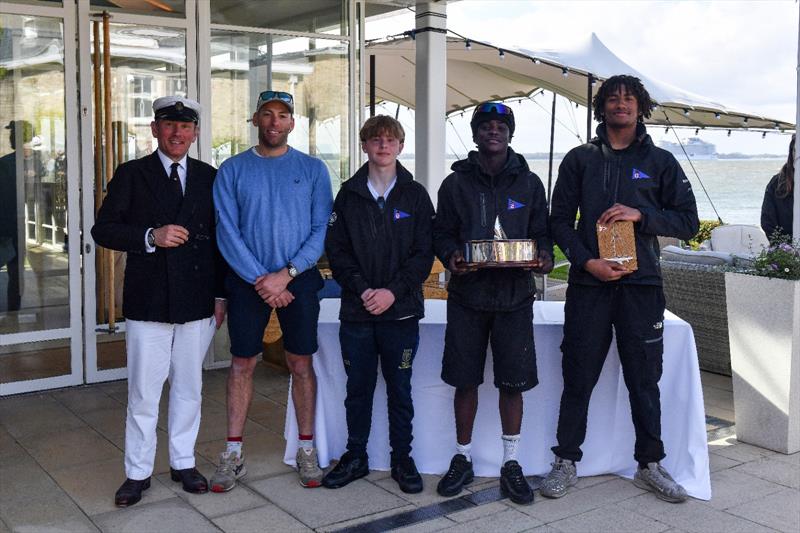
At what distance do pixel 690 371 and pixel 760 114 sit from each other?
9648 millimetres

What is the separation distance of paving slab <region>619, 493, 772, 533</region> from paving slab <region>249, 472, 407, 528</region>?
3.33 ft

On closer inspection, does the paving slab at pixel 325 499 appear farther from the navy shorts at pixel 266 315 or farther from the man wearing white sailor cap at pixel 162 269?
the navy shorts at pixel 266 315

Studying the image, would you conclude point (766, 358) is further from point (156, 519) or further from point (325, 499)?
point (156, 519)

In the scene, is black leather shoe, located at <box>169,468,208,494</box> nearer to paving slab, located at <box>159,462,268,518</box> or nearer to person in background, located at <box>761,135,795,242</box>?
paving slab, located at <box>159,462,268,518</box>

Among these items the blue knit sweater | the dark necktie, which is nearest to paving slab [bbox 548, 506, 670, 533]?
the blue knit sweater

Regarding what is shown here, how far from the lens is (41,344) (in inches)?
216

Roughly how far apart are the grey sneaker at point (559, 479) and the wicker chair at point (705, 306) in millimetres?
2741

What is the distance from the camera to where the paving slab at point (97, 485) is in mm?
3629

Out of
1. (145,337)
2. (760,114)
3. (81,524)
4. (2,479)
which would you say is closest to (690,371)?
(145,337)

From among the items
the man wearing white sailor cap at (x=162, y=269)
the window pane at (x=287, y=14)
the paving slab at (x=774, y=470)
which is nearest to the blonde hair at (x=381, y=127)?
the man wearing white sailor cap at (x=162, y=269)

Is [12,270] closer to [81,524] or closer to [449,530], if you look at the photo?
[81,524]

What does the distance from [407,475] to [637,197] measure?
156 centimetres

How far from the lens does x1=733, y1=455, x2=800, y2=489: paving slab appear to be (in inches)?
157

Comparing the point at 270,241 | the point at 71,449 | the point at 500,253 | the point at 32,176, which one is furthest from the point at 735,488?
the point at 32,176
